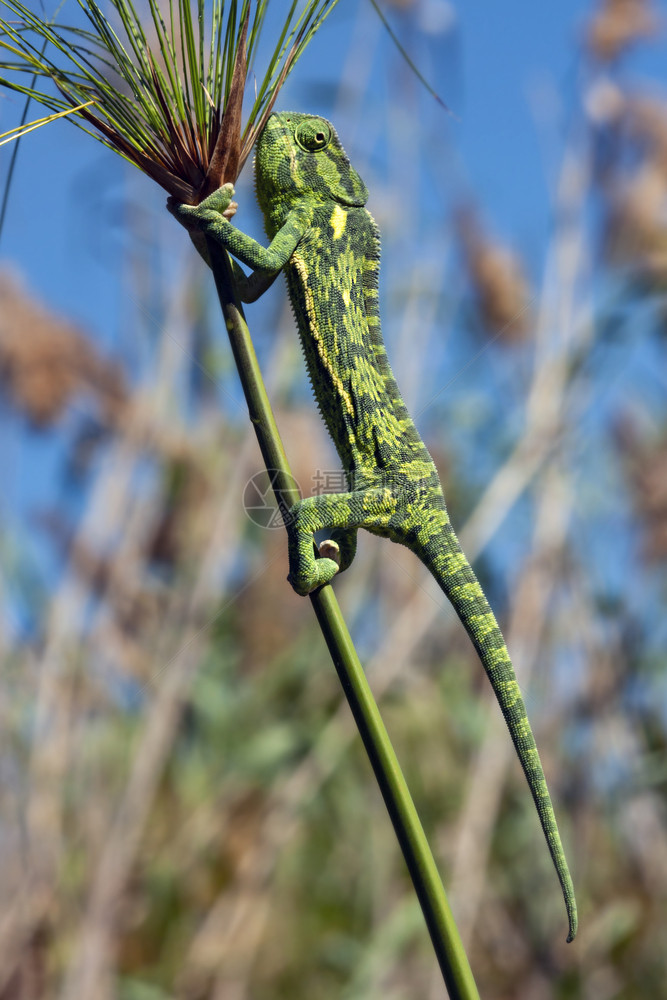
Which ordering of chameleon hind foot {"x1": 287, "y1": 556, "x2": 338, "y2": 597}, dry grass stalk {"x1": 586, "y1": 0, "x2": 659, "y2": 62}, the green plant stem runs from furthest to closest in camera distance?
dry grass stalk {"x1": 586, "y1": 0, "x2": 659, "y2": 62} < chameleon hind foot {"x1": 287, "y1": 556, "x2": 338, "y2": 597} < the green plant stem

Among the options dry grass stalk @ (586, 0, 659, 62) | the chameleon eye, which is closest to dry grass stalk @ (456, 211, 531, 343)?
dry grass stalk @ (586, 0, 659, 62)

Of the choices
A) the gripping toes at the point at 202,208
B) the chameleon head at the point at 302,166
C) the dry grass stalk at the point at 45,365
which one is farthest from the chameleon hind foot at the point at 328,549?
the dry grass stalk at the point at 45,365

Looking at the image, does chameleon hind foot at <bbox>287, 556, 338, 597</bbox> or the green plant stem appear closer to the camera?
the green plant stem

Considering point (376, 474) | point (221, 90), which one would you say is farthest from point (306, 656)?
point (221, 90)

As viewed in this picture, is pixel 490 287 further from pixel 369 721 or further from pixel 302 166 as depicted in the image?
pixel 369 721

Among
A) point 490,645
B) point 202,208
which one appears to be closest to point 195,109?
point 202,208

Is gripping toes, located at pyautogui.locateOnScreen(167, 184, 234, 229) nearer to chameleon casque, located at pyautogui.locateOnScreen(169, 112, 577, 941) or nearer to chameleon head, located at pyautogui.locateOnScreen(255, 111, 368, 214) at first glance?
chameleon casque, located at pyautogui.locateOnScreen(169, 112, 577, 941)

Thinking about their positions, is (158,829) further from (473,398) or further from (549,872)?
(473,398)

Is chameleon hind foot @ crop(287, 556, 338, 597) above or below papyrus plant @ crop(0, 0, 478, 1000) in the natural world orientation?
below
